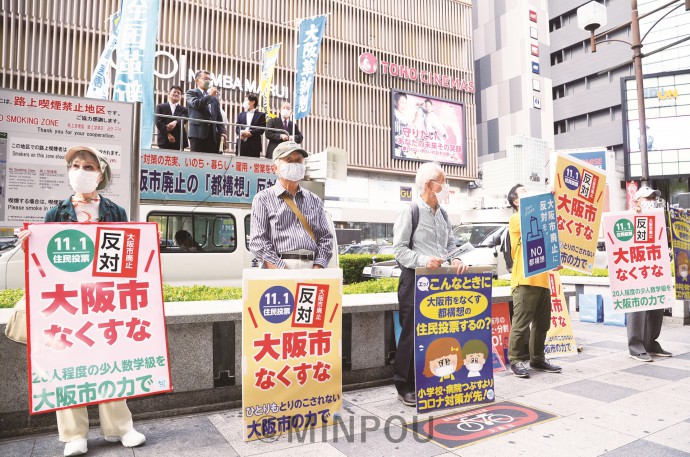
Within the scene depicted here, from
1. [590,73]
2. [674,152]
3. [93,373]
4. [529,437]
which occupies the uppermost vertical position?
[590,73]

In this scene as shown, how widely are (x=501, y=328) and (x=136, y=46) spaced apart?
9.20 m

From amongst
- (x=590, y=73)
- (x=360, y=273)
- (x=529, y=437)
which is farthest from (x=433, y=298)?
(x=590, y=73)

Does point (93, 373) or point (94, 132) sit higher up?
point (94, 132)

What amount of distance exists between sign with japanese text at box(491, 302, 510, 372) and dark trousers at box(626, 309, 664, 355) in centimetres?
152

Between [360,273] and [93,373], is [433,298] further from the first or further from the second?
[360,273]

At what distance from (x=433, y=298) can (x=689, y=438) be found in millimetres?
1926

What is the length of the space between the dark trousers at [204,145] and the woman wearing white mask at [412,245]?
6517mm

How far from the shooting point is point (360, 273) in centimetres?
1322

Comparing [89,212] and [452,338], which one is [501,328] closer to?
[452,338]

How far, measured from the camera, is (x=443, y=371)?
12.5 feet

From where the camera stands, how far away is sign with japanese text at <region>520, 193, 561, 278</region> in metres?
4.68

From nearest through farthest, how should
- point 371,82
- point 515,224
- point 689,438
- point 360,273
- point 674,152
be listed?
point 689,438, point 515,224, point 360,273, point 371,82, point 674,152

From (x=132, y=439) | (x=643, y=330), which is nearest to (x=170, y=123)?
(x=132, y=439)

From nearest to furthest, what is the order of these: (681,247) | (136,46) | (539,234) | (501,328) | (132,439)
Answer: (132,439) < (539,234) < (501,328) < (681,247) < (136,46)
